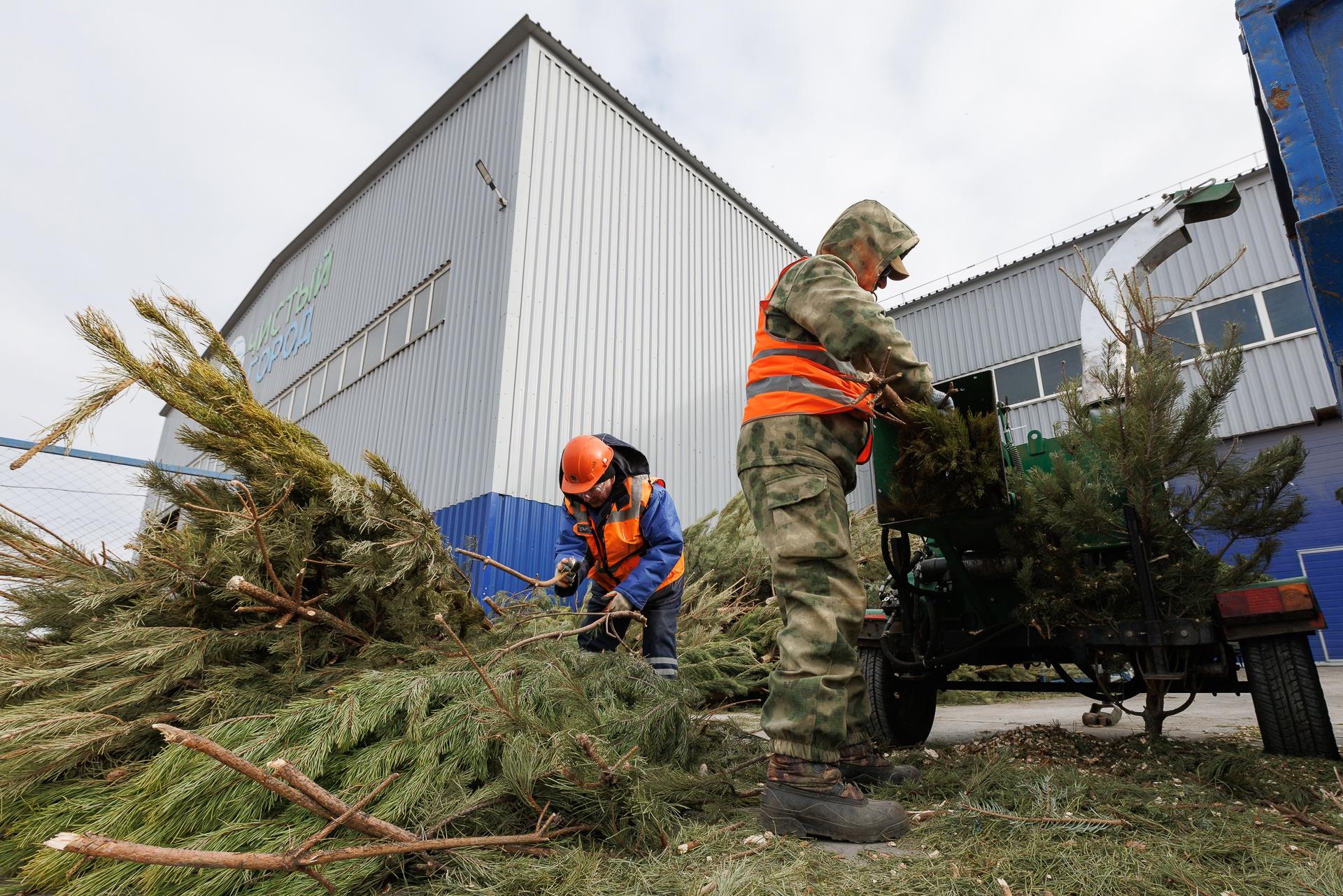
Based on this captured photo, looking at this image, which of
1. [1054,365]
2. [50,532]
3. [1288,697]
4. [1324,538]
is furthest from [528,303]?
[1324,538]

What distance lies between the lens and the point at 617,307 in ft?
31.5

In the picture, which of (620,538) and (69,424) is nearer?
(69,424)

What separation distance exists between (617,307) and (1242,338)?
28.5 feet

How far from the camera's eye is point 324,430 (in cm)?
1208

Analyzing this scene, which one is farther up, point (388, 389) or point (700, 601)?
point (388, 389)

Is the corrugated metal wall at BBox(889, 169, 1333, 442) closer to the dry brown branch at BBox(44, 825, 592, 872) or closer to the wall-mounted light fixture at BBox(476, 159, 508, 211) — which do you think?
the wall-mounted light fixture at BBox(476, 159, 508, 211)

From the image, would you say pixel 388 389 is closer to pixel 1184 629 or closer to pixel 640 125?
pixel 640 125

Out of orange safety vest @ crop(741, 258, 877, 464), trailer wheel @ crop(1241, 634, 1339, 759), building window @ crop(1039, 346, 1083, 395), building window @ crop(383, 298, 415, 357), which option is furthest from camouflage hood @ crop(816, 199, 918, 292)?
building window @ crop(1039, 346, 1083, 395)

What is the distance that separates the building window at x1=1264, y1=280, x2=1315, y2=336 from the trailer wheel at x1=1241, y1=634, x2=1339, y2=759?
1018cm

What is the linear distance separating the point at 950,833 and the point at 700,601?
3607 mm

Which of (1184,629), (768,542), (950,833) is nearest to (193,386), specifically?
(768,542)

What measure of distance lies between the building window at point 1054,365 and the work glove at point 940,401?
35.7ft

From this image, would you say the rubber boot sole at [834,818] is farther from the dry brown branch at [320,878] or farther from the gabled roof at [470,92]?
the gabled roof at [470,92]

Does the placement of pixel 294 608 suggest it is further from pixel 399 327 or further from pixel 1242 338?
pixel 1242 338
